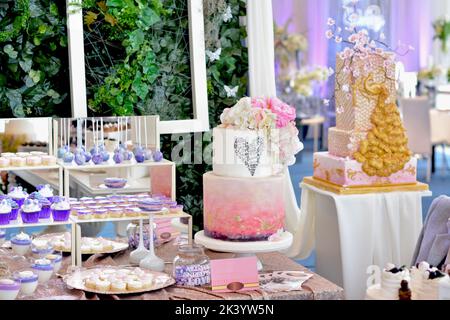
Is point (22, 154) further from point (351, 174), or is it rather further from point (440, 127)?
point (440, 127)

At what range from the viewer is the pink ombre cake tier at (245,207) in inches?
143

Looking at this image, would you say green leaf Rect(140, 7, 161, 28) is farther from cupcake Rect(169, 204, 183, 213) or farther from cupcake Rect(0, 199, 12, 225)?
cupcake Rect(0, 199, 12, 225)

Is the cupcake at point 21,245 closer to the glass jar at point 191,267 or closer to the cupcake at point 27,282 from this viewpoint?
the cupcake at point 27,282

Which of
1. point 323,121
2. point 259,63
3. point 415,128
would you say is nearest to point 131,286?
point 259,63

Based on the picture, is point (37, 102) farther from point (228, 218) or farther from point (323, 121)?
point (323, 121)

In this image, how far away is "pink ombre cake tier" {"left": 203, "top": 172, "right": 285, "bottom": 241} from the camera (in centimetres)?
364

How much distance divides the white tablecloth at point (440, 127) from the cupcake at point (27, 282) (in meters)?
6.96

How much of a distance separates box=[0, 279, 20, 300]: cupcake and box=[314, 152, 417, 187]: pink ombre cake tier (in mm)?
2035

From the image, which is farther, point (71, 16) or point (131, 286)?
point (71, 16)

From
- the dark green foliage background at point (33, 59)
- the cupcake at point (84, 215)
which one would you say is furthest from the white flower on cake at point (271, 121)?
the dark green foliage background at point (33, 59)

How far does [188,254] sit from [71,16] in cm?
181

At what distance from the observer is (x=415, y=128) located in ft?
29.9

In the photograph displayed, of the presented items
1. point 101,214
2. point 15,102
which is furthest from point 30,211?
point 15,102

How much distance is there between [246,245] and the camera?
359 centimetres
